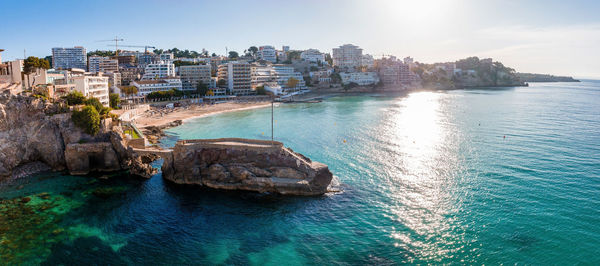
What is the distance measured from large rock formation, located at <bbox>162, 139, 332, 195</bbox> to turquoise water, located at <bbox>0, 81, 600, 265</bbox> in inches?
49.1

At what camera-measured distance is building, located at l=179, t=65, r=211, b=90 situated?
120456 millimetres

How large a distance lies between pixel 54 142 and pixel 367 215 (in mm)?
33991

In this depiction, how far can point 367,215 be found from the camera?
2695cm

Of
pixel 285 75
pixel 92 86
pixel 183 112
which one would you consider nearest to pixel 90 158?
pixel 92 86

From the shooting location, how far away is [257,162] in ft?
106

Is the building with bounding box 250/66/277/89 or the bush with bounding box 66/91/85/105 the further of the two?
the building with bounding box 250/66/277/89

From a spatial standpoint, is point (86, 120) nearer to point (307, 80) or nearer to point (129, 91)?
point (129, 91)

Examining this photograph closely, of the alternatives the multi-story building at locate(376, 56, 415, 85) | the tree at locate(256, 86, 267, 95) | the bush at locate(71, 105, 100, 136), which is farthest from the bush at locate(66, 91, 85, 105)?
the multi-story building at locate(376, 56, 415, 85)

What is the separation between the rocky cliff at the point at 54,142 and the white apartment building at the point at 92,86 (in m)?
20.4

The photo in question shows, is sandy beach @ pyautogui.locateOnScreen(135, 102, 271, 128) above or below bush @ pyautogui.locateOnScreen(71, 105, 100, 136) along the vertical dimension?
below

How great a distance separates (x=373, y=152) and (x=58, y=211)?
3450 centimetres

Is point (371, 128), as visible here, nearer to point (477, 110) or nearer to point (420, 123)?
point (420, 123)

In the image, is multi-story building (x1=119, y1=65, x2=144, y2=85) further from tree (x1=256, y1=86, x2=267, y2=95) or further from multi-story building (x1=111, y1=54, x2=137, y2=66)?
tree (x1=256, y1=86, x2=267, y2=95)

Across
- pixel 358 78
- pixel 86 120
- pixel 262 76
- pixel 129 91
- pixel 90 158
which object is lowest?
pixel 90 158
